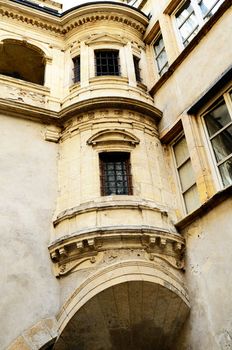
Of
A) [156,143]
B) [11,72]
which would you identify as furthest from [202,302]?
[11,72]

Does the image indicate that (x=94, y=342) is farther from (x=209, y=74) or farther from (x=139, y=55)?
(x=139, y=55)

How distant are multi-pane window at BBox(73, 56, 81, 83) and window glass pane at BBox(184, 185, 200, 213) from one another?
5.28 metres

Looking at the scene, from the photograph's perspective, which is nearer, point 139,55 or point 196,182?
point 196,182

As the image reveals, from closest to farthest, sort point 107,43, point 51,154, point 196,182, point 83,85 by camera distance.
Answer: point 196,182 < point 51,154 < point 83,85 < point 107,43

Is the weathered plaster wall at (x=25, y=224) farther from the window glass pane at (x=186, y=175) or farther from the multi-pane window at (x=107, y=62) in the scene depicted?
the window glass pane at (x=186, y=175)

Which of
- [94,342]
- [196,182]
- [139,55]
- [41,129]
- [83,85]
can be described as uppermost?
[139,55]

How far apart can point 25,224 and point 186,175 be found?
4.15 metres

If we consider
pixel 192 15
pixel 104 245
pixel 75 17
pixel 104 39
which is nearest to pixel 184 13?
pixel 192 15

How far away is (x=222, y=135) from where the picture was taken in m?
8.24

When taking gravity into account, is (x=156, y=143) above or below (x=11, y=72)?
below

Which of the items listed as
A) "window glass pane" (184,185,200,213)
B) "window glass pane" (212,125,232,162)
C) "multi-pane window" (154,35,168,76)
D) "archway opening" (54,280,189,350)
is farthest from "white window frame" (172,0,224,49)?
"archway opening" (54,280,189,350)

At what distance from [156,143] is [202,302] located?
446 cm

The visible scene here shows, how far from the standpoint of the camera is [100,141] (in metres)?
9.25

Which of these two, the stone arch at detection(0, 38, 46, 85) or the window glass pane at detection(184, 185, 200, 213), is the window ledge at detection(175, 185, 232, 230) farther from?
the stone arch at detection(0, 38, 46, 85)
